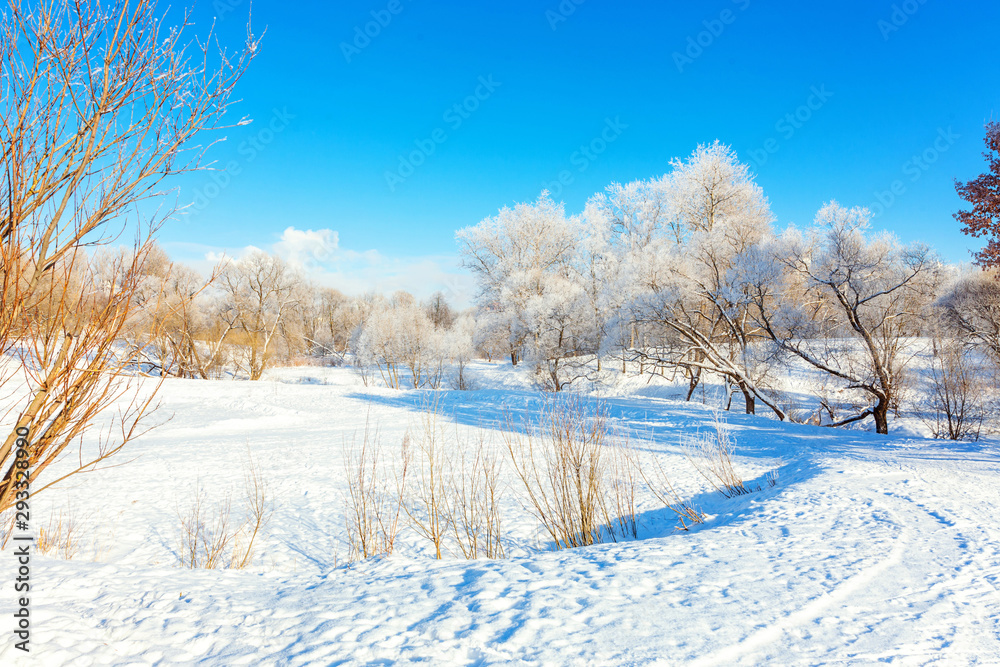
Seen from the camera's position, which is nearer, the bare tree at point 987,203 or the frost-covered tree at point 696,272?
the bare tree at point 987,203

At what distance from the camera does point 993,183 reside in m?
6.81

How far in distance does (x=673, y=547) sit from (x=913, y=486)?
3.27 metres

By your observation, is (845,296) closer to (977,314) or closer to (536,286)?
(977,314)

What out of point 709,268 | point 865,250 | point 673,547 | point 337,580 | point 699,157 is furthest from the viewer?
point 699,157

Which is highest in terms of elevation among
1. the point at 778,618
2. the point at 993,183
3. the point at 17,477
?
the point at 993,183

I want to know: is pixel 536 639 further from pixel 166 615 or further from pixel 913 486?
pixel 913 486

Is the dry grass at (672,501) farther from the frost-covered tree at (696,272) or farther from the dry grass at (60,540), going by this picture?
the frost-covered tree at (696,272)

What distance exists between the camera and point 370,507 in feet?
20.8

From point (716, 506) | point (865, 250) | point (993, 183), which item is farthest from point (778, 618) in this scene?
point (865, 250)

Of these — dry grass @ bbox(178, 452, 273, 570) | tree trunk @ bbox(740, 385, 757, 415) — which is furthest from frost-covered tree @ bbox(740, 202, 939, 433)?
dry grass @ bbox(178, 452, 273, 570)

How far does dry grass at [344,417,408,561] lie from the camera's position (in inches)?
→ 178

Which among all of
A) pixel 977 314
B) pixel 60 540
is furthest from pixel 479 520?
pixel 977 314

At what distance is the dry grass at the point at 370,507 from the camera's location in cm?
452

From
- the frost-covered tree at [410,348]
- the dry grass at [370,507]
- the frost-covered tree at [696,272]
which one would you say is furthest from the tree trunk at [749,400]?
the frost-covered tree at [410,348]
